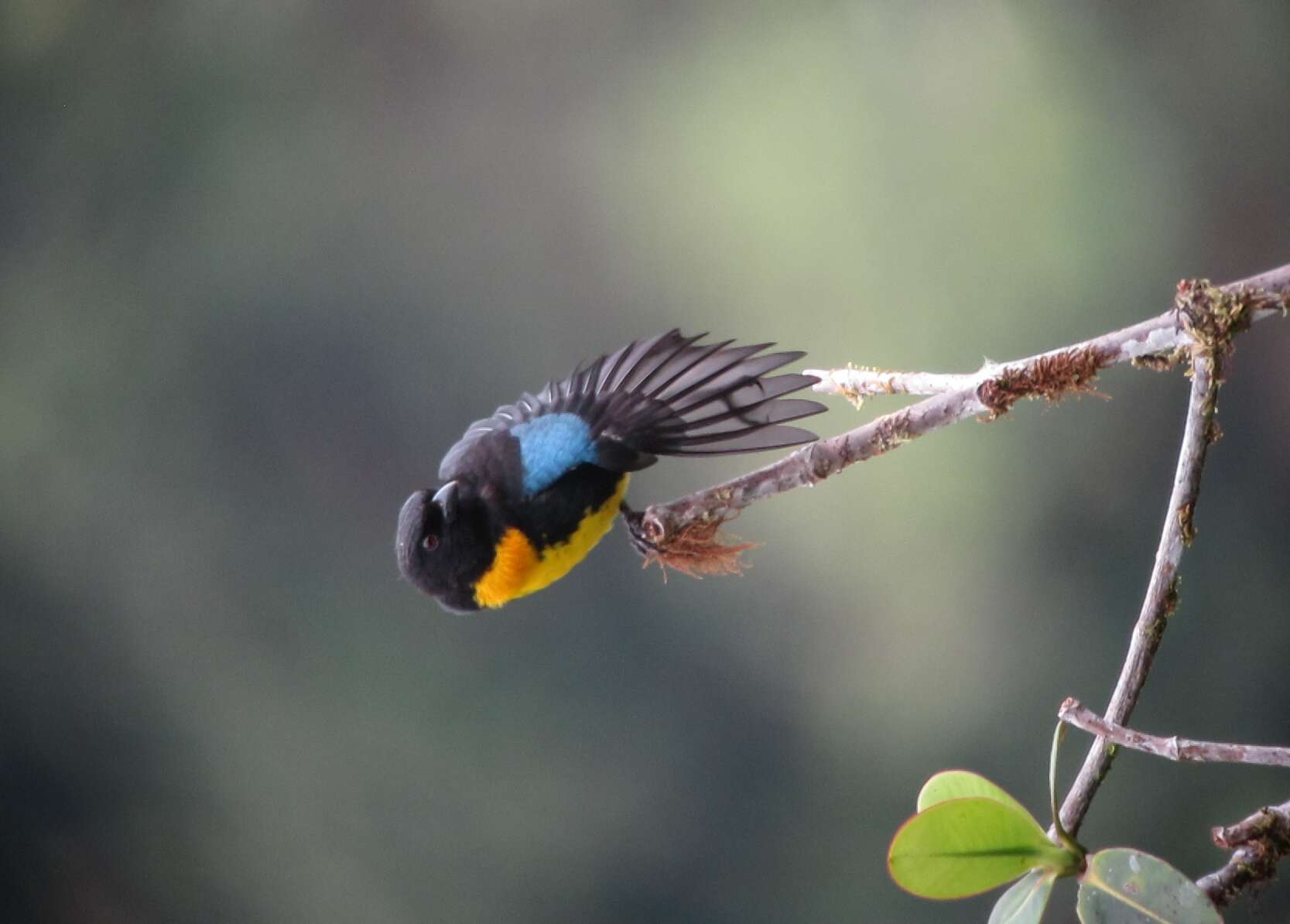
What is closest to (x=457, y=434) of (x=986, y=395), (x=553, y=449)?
(x=553, y=449)

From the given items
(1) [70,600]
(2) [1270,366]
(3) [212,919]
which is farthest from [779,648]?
(1) [70,600]

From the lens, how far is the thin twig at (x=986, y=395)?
3.37ft

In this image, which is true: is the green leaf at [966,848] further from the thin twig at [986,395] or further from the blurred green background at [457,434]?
the blurred green background at [457,434]

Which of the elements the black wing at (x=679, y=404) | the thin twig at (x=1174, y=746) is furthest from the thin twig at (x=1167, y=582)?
the black wing at (x=679, y=404)

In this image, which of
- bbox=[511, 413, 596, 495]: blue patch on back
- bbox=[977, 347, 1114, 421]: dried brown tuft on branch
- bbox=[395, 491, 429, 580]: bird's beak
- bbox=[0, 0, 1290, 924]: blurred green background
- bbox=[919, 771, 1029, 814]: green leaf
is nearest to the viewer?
bbox=[919, 771, 1029, 814]: green leaf

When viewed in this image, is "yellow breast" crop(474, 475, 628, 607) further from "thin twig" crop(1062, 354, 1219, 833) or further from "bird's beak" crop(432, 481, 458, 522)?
"thin twig" crop(1062, 354, 1219, 833)

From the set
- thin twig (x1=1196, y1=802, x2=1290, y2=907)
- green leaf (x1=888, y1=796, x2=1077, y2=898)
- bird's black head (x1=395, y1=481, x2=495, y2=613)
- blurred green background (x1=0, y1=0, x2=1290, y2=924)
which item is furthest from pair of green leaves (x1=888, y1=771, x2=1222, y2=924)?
blurred green background (x1=0, y1=0, x2=1290, y2=924)

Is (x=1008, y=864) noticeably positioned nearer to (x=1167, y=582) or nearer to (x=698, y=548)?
(x=1167, y=582)

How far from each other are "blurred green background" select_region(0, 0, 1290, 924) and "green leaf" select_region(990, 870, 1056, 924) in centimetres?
98

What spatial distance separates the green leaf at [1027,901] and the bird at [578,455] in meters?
0.56

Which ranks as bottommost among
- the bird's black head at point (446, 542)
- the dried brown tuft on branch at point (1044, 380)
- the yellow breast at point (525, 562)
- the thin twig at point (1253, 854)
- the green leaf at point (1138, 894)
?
the thin twig at point (1253, 854)

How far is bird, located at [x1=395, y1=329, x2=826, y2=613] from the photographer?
1341 mm

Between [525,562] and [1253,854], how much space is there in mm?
835

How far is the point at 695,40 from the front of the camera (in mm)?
1992
